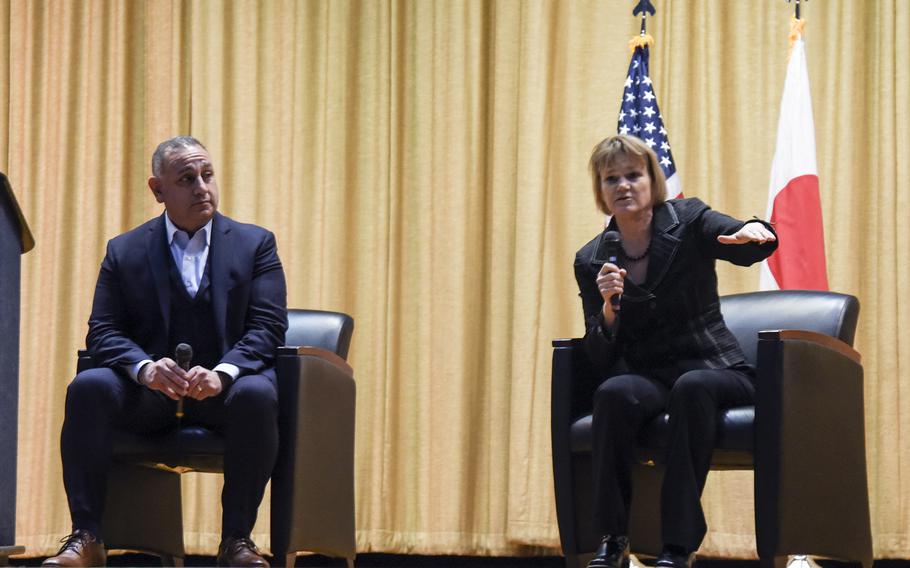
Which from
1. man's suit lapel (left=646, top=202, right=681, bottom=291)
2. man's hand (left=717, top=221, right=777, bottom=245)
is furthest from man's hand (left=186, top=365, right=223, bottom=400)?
man's hand (left=717, top=221, right=777, bottom=245)

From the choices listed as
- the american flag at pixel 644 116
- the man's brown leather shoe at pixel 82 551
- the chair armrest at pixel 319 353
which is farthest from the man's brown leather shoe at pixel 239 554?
the american flag at pixel 644 116

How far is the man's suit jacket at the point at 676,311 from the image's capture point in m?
3.28

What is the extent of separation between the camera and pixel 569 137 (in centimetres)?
498

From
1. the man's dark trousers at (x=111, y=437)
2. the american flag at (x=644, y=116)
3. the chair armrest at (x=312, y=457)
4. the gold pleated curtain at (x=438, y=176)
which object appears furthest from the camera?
the gold pleated curtain at (x=438, y=176)

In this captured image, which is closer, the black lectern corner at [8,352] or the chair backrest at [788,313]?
the black lectern corner at [8,352]

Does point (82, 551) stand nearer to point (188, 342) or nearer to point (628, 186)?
point (188, 342)

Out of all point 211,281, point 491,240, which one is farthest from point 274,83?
point 211,281

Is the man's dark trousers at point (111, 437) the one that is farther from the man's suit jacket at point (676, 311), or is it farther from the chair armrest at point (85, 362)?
the man's suit jacket at point (676, 311)

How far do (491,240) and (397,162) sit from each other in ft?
1.81

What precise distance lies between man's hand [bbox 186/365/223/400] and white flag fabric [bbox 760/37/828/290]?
2198mm

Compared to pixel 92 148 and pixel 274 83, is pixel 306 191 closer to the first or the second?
pixel 274 83

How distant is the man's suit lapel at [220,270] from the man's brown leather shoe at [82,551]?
2.22 feet

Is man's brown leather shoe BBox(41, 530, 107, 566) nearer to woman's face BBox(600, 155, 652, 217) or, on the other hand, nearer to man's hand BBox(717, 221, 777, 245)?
woman's face BBox(600, 155, 652, 217)

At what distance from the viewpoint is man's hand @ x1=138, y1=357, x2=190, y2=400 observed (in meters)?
3.11
